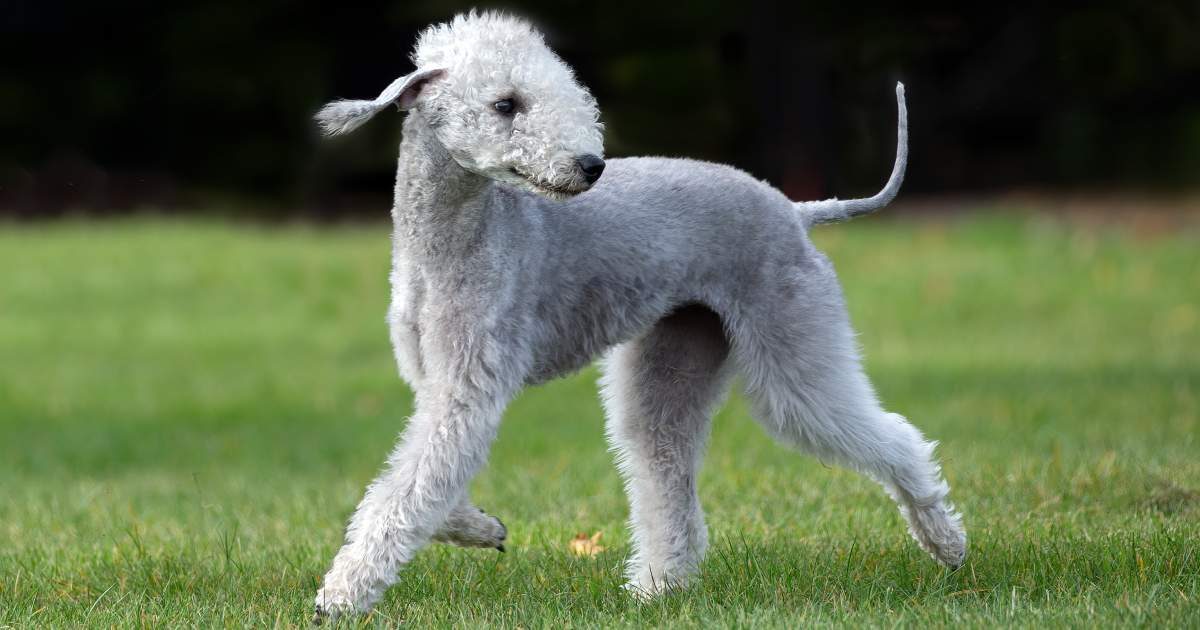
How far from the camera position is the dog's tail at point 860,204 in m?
5.10

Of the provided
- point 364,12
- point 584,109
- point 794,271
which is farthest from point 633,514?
point 364,12

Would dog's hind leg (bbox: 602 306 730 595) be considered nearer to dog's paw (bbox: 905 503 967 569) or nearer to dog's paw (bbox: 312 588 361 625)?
dog's paw (bbox: 905 503 967 569)

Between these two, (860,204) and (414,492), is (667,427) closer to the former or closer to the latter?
(860,204)

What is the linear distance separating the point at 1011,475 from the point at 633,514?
2409 mm

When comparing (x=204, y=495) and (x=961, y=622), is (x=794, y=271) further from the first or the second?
(x=204, y=495)

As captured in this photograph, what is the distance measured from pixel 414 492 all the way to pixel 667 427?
3.75 ft

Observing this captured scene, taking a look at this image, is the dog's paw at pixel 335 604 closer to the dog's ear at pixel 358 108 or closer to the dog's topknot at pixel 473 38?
the dog's ear at pixel 358 108

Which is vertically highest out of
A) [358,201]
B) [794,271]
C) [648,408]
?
[794,271]

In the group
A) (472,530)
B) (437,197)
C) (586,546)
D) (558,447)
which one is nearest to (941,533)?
(586,546)

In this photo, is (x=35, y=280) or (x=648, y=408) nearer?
(x=648, y=408)

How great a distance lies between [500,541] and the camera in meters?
4.91

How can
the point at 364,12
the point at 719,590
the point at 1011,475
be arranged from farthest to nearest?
1. the point at 364,12
2. the point at 1011,475
3. the point at 719,590

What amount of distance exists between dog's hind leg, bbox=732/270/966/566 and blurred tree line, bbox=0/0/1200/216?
15.2m

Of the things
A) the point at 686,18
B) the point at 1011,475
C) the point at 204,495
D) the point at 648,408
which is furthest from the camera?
the point at 686,18
